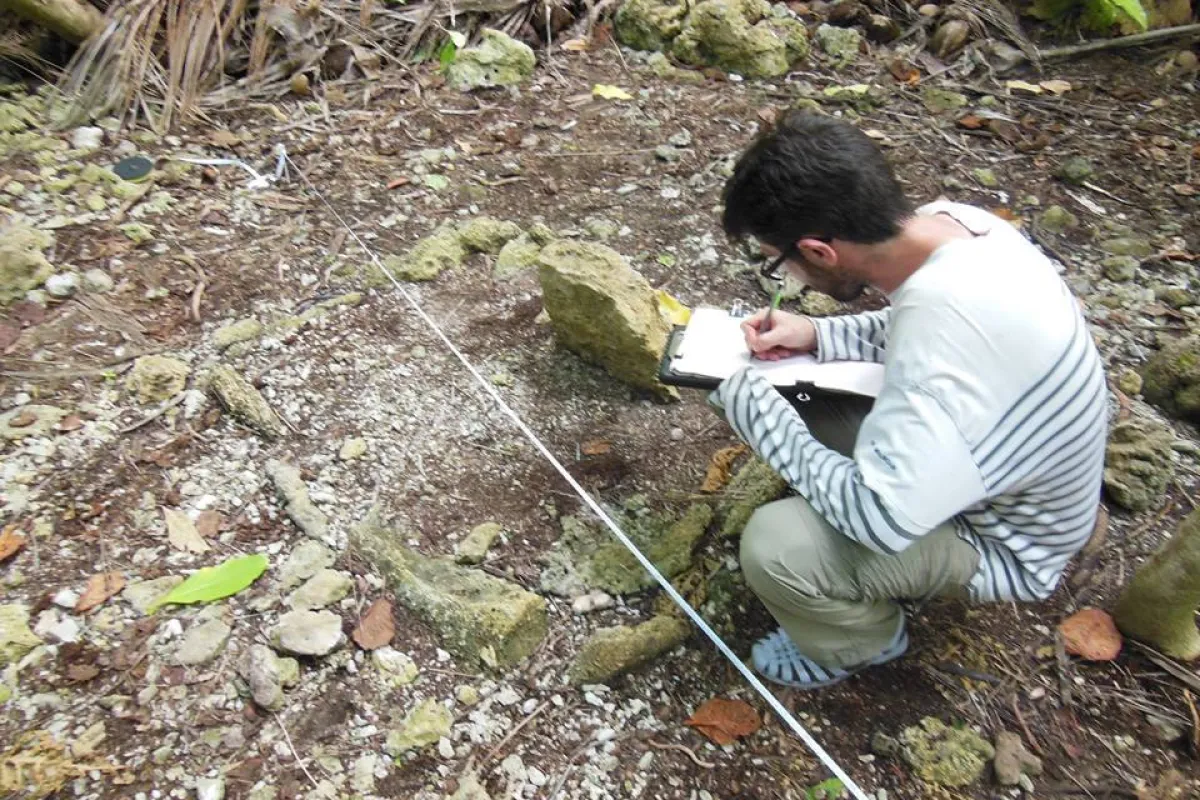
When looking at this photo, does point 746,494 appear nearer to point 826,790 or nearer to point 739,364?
point 739,364

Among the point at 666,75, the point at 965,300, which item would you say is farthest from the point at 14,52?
the point at 965,300

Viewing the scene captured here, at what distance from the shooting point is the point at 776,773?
2006mm

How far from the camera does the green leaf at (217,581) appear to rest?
223cm

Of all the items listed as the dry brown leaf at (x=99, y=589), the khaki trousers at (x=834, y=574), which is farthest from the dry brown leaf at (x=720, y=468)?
the dry brown leaf at (x=99, y=589)

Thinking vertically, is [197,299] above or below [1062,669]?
above

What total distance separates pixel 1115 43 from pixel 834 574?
4.23 metres

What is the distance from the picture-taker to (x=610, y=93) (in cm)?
439

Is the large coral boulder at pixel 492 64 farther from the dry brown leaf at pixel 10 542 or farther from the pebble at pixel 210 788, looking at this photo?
the pebble at pixel 210 788

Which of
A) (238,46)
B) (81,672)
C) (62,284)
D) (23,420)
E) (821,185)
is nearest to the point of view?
(821,185)

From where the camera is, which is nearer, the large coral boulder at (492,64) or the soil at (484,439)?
the soil at (484,439)

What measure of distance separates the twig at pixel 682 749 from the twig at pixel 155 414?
1788 mm

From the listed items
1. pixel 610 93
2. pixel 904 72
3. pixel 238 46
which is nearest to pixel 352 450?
pixel 610 93

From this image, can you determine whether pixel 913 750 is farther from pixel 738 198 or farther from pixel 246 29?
pixel 246 29

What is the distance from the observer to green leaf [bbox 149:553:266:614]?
223cm
